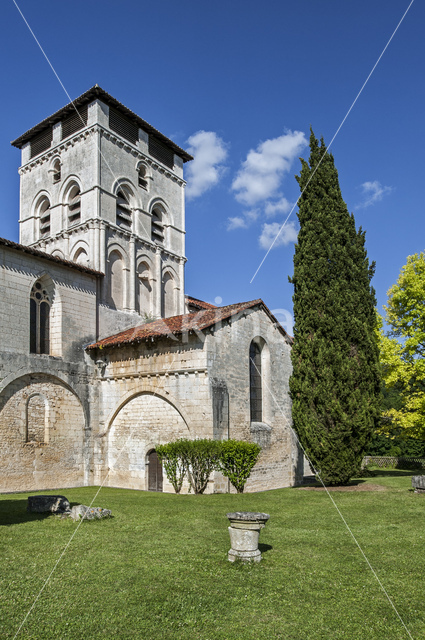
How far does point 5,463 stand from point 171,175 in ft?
59.5

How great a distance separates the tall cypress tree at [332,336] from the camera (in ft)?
52.1

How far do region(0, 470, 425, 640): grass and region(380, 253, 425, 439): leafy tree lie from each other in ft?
30.9

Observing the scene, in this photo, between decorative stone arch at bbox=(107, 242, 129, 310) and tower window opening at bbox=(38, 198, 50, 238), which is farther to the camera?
tower window opening at bbox=(38, 198, 50, 238)

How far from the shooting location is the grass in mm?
4863

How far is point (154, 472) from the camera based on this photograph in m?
17.3

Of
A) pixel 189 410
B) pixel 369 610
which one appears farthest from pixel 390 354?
pixel 369 610

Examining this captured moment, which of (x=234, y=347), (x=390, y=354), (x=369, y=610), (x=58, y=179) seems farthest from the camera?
(x=58, y=179)

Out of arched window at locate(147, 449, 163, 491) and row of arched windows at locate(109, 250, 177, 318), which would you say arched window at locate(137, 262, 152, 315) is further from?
arched window at locate(147, 449, 163, 491)

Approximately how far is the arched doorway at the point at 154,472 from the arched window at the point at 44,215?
1392 centimetres

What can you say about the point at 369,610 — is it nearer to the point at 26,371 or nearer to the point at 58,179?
the point at 26,371

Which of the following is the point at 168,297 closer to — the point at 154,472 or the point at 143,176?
the point at 143,176

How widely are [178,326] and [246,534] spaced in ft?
35.5

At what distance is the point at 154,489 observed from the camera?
17.2 meters

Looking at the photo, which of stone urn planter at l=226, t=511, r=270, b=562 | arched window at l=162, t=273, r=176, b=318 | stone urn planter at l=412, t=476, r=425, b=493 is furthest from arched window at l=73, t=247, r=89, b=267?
stone urn planter at l=226, t=511, r=270, b=562
